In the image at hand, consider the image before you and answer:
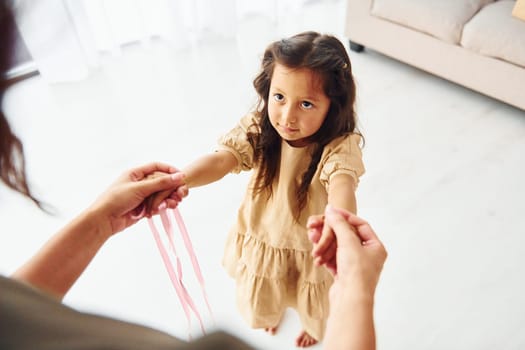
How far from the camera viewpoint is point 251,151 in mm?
970

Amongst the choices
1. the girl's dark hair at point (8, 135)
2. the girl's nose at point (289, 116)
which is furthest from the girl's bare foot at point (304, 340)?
the girl's dark hair at point (8, 135)

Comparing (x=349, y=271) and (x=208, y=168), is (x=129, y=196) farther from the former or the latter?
(x=349, y=271)

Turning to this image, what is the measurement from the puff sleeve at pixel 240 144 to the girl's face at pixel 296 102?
10 centimetres

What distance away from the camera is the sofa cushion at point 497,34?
178cm

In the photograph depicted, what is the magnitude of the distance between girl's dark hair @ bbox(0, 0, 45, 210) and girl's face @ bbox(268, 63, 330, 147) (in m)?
0.49

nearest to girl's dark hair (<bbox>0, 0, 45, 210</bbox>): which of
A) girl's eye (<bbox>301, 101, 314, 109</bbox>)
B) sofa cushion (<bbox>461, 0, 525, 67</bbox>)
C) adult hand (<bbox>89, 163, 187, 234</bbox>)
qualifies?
adult hand (<bbox>89, 163, 187, 234</bbox>)

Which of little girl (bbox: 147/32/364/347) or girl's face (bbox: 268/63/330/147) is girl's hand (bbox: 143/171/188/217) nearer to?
little girl (bbox: 147/32/364/347)

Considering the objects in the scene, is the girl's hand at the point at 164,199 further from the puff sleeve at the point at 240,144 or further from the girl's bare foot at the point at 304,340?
the girl's bare foot at the point at 304,340

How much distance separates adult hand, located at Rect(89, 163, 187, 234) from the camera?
2.61 feet

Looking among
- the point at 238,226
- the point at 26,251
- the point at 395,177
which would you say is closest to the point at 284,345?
the point at 238,226

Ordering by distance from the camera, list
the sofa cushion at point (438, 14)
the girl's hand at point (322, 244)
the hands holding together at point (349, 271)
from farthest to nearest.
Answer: the sofa cushion at point (438, 14), the girl's hand at point (322, 244), the hands holding together at point (349, 271)

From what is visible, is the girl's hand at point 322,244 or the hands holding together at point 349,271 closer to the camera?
the hands holding together at point 349,271

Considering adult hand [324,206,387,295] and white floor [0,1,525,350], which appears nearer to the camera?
adult hand [324,206,387,295]

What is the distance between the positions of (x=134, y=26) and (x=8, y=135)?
2.25 metres
